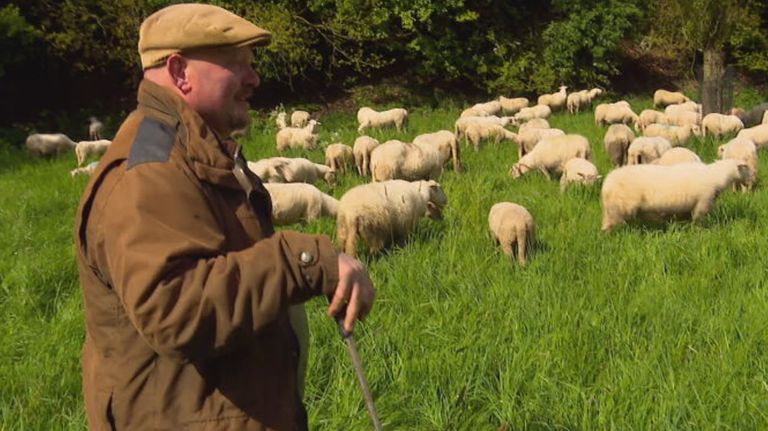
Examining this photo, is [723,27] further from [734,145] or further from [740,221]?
[740,221]

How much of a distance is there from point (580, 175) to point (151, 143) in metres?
8.47

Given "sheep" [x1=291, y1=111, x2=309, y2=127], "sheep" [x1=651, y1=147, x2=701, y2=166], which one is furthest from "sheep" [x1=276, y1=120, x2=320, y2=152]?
"sheep" [x1=651, y1=147, x2=701, y2=166]

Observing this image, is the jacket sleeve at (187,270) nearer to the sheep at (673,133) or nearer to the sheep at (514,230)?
the sheep at (514,230)

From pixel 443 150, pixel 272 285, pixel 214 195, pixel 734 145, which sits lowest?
pixel 443 150

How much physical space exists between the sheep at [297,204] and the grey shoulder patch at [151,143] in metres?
6.58

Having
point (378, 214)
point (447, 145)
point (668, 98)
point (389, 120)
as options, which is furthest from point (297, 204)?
point (668, 98)

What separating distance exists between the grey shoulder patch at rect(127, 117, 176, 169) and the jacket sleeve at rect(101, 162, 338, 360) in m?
0.03

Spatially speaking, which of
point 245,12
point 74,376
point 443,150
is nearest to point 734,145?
point 443,150

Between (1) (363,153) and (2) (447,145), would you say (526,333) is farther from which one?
(2) (447,145)

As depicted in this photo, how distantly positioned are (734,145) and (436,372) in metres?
8.50

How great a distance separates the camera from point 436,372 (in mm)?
4090

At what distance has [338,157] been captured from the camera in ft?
40.5

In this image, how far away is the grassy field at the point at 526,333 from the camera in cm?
376

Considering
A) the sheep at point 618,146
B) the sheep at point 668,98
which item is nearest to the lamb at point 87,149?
the sheep at point 618,146
